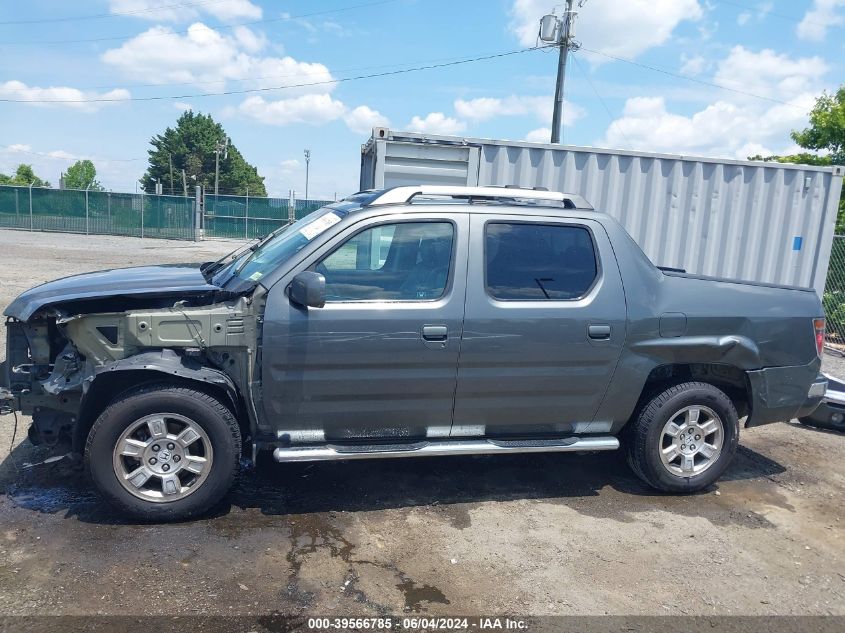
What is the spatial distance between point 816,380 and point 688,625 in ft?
8.68

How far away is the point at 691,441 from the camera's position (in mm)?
5023

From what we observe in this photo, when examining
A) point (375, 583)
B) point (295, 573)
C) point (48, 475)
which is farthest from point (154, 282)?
point (375, 583)

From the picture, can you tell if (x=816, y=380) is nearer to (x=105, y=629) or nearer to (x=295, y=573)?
(x=295, y=573)

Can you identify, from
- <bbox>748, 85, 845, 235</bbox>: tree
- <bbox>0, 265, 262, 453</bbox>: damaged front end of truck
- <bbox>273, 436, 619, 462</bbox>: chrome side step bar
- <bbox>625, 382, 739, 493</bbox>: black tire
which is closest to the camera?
<bbox>0, 265, 262, 453</bbox>: damaged front end of truck

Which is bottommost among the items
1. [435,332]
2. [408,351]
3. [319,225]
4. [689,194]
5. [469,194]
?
[408,351]

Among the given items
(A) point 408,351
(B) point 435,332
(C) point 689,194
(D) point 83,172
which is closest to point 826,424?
(C) point 689,194

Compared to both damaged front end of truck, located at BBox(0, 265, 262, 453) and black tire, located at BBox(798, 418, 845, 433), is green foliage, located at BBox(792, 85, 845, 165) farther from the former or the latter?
damaged front end of truck, located at BBox(0, 265, 262, 453)

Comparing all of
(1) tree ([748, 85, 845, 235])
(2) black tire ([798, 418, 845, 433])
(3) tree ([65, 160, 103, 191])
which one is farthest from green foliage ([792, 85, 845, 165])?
(3) tree ([65, 160, 103, 191])

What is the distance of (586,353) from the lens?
4.64m

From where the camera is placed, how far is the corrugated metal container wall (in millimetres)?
8781

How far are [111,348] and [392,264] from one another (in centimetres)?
176

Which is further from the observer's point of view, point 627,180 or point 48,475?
point 627,180

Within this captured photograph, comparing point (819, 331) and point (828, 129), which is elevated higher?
point (828, 129)

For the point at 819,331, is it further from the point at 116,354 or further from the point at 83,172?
the point at 83,172
